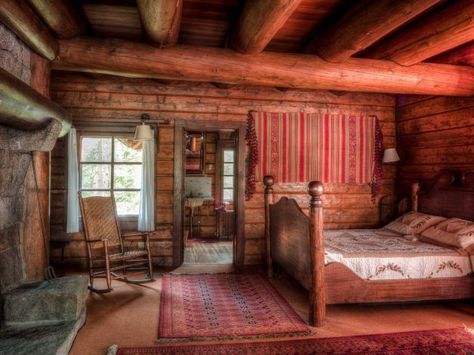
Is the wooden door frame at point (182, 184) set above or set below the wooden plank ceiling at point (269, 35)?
below

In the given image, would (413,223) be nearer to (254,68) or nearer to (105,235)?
(254,68)

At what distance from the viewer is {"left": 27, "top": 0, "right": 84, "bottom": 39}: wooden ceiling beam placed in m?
2.72

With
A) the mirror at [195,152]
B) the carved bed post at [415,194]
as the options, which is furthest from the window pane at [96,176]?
the carved bed post at [415,194]

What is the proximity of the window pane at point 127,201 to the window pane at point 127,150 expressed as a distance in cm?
47

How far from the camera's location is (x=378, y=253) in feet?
11.4

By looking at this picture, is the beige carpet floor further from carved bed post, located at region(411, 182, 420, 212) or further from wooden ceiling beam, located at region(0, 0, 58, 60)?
wooden ceiling beam, located at region(0, 0, 58, 60)

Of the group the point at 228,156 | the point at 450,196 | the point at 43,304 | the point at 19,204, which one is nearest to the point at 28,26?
the point at 19,204

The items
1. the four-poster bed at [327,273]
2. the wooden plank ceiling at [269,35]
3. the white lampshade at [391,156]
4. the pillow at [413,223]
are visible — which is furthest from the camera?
the white lampshade at [391,156]

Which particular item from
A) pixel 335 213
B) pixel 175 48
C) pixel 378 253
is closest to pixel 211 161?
pixel 335 213

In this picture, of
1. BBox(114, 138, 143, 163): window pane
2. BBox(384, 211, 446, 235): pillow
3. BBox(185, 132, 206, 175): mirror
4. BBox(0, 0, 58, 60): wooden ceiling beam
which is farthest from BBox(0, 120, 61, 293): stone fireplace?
BBox(185, 132, 206, 175): mirror

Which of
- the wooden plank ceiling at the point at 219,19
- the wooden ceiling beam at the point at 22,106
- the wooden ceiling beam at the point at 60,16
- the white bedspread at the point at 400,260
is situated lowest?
the white bedspread at the point at 400,260

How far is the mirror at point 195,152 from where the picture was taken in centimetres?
805

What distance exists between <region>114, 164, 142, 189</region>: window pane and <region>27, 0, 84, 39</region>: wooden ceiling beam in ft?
6.93

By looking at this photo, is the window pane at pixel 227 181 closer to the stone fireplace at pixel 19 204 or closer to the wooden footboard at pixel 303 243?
the wooden footboard at pixel 303 243
